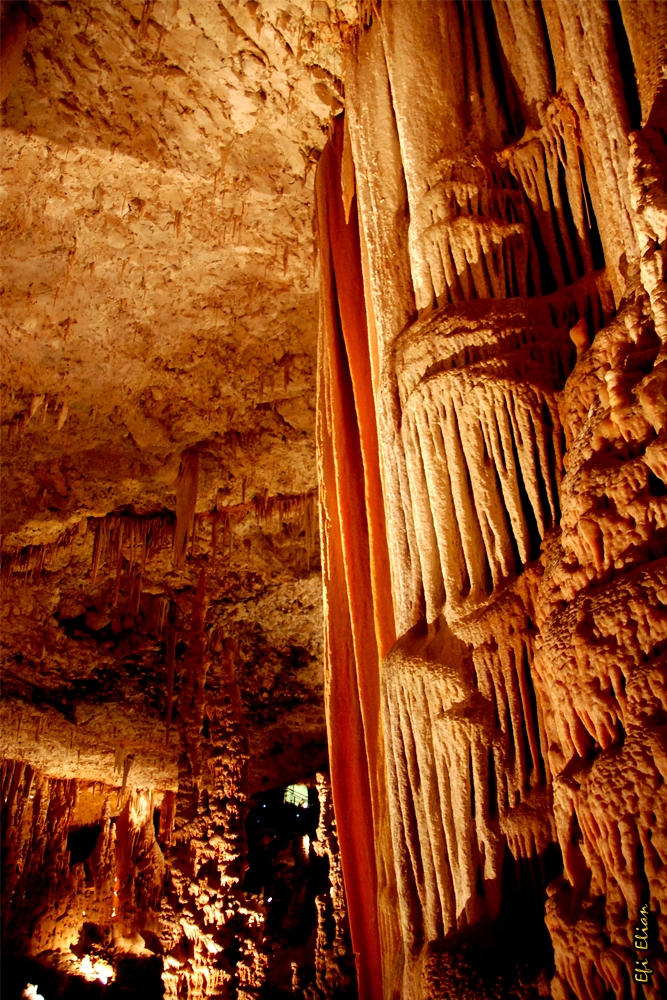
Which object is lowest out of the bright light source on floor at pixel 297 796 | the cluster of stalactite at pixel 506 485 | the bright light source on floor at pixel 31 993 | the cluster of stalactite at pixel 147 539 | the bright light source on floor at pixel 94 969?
the bright light source on floor at pixel 31 993

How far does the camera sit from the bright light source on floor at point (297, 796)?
13991 millimetres

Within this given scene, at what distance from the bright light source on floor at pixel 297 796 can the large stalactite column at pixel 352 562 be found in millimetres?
11063

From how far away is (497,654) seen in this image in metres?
2.31

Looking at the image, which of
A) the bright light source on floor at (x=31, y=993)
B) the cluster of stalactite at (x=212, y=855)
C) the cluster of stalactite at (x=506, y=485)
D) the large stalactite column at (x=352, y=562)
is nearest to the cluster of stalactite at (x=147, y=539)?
the cluster of stalactite at (x=212, y=855)

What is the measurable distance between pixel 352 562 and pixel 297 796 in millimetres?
11788

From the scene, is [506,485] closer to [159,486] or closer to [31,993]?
[159,486]

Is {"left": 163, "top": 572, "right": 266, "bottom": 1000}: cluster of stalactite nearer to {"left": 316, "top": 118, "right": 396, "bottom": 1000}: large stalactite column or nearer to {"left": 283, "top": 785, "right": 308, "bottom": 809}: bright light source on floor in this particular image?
{"left": 316, "top": 118, "right": 396, "bottom": 1000}: large stalactite column

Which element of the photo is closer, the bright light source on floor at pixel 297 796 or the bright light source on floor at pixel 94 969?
the bright light source on floor at pixel 94 969

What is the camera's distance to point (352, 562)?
362 cm

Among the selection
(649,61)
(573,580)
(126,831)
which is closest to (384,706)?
(573,580)

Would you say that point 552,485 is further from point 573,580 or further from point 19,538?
point 19,538

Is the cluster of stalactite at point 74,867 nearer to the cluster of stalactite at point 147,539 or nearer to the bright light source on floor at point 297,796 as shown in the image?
the cluster of stalactite at point 147,539

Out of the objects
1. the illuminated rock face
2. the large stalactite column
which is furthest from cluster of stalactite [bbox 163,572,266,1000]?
the large stalactite column

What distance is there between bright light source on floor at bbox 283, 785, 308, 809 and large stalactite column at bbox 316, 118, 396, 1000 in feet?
36.3
